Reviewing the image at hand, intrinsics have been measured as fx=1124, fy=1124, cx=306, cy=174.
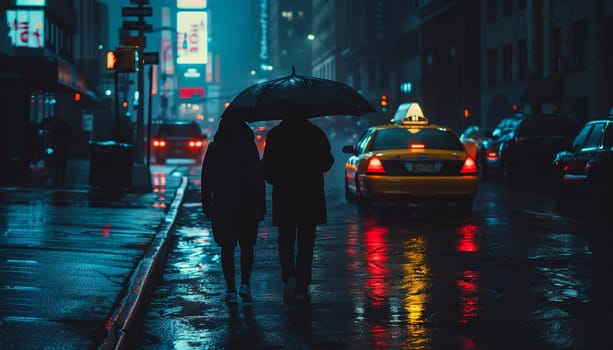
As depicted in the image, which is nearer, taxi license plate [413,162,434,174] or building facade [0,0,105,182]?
taxi license plate [413,162,434,174]

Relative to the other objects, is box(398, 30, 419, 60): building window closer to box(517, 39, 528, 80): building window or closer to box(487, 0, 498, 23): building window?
box(487, 0, 498, 23): building window

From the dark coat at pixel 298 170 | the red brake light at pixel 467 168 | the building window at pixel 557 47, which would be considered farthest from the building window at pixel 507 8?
the dark coat at pixel 298 170

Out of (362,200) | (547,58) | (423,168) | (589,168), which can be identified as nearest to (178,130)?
(547,58)

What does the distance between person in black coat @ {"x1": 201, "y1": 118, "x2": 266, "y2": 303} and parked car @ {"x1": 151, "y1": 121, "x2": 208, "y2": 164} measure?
34.8m

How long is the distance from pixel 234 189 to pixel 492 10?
54.7m

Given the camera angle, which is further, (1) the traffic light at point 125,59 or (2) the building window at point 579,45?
(2) the building window at point 579,45

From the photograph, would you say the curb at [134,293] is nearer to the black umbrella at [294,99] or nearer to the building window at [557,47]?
the black umbrella at [294,99]

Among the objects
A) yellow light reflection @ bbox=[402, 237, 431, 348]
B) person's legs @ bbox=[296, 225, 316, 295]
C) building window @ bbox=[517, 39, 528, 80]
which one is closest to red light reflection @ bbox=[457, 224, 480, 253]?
yellow light reflection @ bbox=[402, 237, 431, 348]

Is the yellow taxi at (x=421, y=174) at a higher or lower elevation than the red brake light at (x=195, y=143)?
lower

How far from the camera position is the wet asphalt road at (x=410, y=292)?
817 cm

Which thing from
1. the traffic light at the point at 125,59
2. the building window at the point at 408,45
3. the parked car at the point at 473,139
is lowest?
the parked car at the point at 473,139

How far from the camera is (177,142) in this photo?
44750mm

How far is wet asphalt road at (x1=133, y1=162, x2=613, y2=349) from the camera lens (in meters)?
8.17

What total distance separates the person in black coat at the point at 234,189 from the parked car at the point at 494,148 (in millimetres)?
22804
